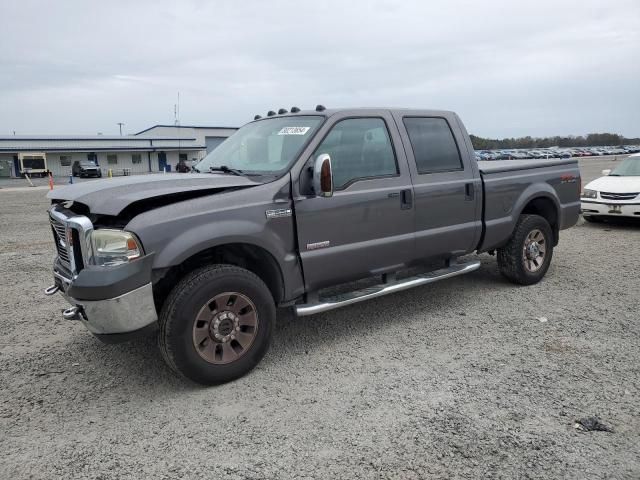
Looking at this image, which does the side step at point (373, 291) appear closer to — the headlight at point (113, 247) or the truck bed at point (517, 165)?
the truck bed at point (517, 165)

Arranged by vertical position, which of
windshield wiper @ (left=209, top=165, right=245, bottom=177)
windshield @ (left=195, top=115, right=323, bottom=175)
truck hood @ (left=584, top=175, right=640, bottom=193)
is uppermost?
windshield @ (left=195, top=115, right=323, bottom=175)

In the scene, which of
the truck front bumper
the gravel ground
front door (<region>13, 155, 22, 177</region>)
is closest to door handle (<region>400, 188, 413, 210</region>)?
the gravel ground

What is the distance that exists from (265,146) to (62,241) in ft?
6.01

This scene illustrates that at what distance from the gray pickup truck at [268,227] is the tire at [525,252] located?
21 centimetres

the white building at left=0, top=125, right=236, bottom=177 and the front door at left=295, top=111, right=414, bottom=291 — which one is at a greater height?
the white building at left=0, top=125, right=236, bottom=177

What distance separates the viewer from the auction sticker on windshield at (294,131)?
427 centimetres

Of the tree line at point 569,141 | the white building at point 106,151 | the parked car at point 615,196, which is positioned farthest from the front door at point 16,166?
the tree line at point 569,141

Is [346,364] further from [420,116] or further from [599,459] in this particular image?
[420,116]

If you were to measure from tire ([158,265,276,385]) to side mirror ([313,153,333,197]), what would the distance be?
2.72ft

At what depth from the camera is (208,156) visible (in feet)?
16.4

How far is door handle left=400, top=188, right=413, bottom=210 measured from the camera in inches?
179

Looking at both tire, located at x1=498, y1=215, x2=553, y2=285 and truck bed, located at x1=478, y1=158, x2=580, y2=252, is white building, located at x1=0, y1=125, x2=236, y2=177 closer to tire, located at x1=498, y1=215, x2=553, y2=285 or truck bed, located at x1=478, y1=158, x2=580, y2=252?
truck bed, located at x1=478, y1=158, x2=580, y2=252

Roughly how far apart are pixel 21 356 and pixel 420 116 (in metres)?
4.20

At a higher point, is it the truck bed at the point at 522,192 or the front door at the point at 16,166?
the front door at the point at 16,166
